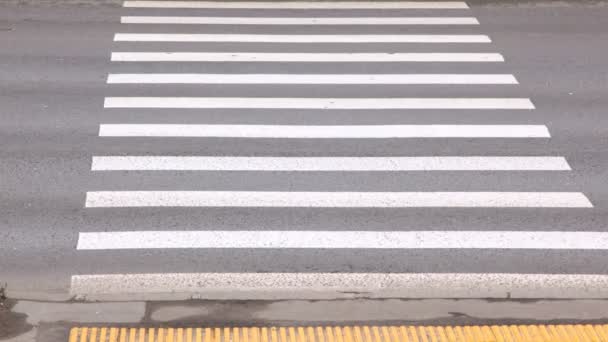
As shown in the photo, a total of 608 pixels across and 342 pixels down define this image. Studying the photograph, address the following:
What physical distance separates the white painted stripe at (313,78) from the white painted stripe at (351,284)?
17.9 ft

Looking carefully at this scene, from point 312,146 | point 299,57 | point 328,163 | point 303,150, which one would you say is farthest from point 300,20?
point 328,163

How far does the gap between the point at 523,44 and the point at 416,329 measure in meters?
8.88

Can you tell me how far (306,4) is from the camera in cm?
1983

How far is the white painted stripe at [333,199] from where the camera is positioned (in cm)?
1271

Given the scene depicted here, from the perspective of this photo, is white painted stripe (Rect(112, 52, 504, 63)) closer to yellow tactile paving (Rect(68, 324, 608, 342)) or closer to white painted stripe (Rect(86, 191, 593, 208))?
white painted stripe (Rect(86, 191, 593, 208))

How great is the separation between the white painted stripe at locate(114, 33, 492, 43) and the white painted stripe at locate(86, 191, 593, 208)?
5.48 metres

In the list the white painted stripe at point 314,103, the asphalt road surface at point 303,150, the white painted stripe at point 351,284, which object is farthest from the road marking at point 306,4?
the white painted stripe at point 351,284

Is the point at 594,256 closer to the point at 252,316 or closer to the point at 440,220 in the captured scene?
the point at 440,220

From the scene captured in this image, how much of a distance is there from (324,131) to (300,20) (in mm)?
4843

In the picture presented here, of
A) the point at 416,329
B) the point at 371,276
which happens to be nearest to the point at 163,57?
the point at 371,276

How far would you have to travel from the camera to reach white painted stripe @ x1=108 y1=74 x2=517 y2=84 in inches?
635

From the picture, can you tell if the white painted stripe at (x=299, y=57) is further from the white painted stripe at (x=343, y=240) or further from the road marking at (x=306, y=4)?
the white painted stripe at (x=343, y=240)

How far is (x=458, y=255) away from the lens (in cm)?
1174

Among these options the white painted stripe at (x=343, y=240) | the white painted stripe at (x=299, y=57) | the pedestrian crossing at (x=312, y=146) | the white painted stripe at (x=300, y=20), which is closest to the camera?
the pedestrian crossing at (x=312, y=146)
